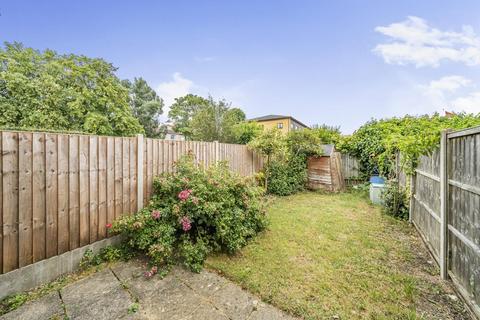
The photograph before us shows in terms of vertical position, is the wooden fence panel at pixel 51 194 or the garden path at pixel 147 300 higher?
the wooden fence panel at pixel 51 194

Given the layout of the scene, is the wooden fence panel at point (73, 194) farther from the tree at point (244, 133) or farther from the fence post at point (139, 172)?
the tree at point (244, 133)

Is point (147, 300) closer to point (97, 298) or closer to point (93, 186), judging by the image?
point (97, 298)

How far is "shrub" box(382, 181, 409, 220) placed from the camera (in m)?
4.96

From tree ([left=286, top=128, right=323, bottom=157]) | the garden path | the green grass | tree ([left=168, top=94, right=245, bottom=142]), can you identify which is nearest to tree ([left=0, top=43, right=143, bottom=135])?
tree ([left=168, top=94, right=245, bottom=142])

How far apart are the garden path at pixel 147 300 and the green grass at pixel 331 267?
0.22 meters

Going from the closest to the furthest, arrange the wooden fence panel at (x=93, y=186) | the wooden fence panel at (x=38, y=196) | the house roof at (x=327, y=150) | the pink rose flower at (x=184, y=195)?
the wooden fence panel at (x=38, y=196) → the wooden fence panel at (x=93, y=186) → the pink rose flower at (x=184, y=195) → the house roof at (x=327, y=150)

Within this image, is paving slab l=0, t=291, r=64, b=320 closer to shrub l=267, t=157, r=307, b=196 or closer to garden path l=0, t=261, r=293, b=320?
garden path l=0, t=261, r=293, b=320

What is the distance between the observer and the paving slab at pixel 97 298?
195 centimetres

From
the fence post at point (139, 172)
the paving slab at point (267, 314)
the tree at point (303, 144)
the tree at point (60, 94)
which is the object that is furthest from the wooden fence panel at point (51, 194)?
the tree at point (60, 94)

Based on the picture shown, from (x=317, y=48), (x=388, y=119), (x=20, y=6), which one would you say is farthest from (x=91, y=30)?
(x=388, y=119)

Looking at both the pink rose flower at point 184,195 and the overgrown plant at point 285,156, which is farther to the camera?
the overgrown plant at point 285,156

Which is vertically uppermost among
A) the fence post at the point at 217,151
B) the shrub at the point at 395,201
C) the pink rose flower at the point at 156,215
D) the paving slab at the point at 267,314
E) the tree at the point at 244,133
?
the tree at the point at 244,133

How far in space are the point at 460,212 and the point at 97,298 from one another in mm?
4117

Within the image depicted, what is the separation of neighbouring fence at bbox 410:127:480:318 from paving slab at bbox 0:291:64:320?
3989 mm
